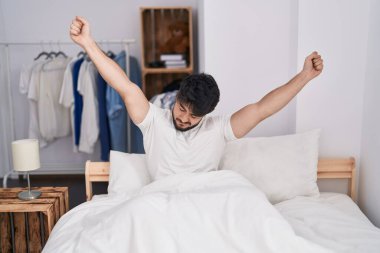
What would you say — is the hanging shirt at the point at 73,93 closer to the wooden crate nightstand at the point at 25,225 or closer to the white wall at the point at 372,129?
the wooden crate nightstand at the point at 25,225

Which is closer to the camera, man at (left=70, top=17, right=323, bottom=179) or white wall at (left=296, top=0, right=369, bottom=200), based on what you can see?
man at (left=70, top=17, right=323, bottom=179)

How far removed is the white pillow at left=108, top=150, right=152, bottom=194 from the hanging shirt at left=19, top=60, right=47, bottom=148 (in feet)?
5.50

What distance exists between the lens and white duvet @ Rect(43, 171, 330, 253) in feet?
3.86

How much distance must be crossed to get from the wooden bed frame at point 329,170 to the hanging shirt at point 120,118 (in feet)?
3.72

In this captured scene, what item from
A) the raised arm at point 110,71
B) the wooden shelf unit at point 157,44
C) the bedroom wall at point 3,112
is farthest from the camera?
the bedroom wall at point 3,112

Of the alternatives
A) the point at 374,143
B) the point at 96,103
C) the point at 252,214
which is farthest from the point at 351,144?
the point at 96,103

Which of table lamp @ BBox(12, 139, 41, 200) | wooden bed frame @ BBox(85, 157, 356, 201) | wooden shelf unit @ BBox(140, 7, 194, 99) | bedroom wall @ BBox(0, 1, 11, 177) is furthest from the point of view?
bedroom wall @ BBox(0, 1, 11, 177)

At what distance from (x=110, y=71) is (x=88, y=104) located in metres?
1.65

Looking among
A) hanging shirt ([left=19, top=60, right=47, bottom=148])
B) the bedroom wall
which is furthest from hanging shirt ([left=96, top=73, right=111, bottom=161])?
the bedroom wall

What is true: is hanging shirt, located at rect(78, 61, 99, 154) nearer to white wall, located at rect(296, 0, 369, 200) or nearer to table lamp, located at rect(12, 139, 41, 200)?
table lamp, located at rect(12, 139, 41, 200)

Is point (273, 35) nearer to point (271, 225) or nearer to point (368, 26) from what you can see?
point (368, 26)

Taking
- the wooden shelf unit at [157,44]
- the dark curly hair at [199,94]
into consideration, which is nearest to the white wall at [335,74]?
the dark curly hair at [199,94]

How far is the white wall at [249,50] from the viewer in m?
2.14

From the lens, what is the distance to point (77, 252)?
1223 mm
